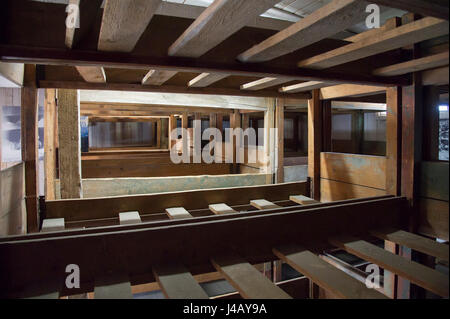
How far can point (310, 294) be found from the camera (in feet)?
11.5

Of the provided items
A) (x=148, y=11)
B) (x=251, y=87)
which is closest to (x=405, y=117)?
(x=251, y=87)

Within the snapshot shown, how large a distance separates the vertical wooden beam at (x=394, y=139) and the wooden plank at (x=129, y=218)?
6.73ft

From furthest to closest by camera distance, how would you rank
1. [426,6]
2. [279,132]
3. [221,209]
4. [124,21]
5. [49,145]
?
1. [279,132]
2. [49,145]
3. [221,209]
4. [124,21]
5. [426,6]

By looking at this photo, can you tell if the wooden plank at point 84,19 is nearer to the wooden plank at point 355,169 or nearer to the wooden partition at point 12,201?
the wooden partition at point 12,201

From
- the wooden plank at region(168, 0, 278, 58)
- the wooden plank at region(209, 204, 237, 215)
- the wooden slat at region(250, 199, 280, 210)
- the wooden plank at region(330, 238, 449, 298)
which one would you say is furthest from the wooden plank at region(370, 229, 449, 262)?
the wooden plank at region(168, 0, 278, 58)

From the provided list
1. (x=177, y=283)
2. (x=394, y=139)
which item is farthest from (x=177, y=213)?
(x=394, y=139)

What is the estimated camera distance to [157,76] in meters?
2.36

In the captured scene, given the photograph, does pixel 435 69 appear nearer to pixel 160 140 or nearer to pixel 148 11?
pixel 148 11

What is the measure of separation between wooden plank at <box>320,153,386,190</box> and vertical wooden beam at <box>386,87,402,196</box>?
193mm

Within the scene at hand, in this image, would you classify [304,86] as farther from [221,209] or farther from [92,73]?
[92,73]

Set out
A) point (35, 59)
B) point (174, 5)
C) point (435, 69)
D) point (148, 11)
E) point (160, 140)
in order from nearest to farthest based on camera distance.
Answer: point (148, 11) < point (35, 59) < point (435, 69) < point (174, 5) < point (160, 140)

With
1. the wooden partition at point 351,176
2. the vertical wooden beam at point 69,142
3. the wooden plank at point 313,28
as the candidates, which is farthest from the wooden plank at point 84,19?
the wooden partition at point 351,176

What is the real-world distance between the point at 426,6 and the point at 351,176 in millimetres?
2333
